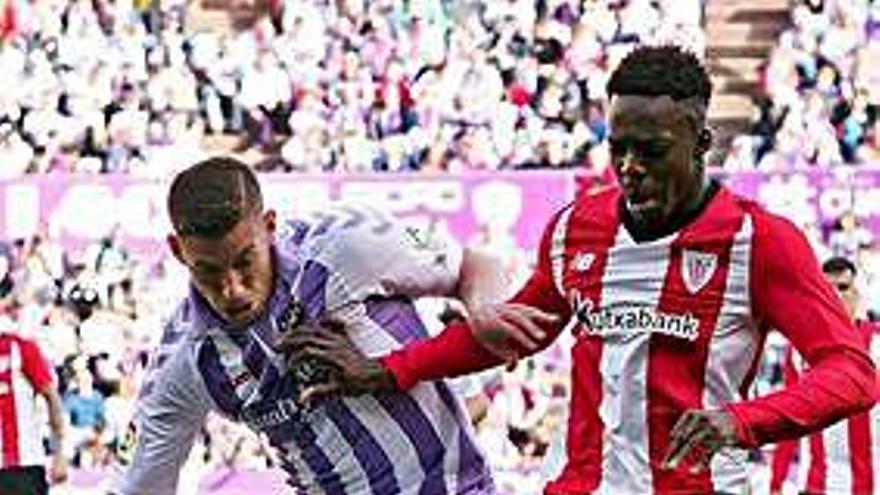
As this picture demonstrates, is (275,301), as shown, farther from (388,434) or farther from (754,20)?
(754,20)

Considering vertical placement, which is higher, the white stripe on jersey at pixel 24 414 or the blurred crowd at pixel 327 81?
the blurred crowd at pixel 327 81

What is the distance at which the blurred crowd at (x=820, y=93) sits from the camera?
18.1 metres

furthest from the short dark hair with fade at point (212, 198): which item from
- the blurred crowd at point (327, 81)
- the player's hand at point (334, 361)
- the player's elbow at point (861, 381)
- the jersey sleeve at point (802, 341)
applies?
the blurred crowd at point (327, 81)

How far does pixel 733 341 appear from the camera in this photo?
504cm

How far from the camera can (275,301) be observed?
5398mm

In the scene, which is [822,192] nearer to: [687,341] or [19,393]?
[19,393]

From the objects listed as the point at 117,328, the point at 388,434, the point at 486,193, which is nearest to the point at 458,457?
the point at 388,434

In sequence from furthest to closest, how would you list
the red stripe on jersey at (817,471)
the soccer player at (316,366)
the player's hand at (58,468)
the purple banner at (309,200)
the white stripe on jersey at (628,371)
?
1. the purple banner at (309,200)
2. the player's hand at (58,468)
3. the red stripe on jersey at (817,471)
4. the soccer player at (316,366)
5. the white stripe on jersey at (628,371)

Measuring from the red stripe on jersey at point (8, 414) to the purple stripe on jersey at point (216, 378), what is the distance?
4.95 metres

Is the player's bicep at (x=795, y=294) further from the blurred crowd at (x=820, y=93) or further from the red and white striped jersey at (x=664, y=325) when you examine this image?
the blurred crowd at (x=820, y=93)

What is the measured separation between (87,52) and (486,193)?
5.23m

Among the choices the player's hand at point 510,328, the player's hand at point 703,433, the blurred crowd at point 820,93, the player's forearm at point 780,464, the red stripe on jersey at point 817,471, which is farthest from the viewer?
the blurred crowd at point 820,93

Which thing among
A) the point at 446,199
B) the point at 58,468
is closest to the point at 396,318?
the point at 58,468

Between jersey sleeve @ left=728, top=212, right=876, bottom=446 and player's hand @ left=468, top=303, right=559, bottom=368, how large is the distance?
1.54 ft
